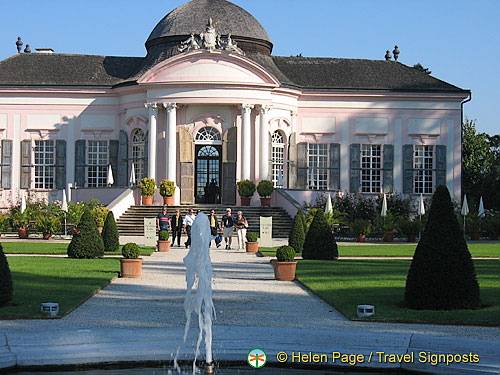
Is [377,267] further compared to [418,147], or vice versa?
[418,147]

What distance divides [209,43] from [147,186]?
6.78 meters

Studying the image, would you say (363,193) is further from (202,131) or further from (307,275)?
(307,275)

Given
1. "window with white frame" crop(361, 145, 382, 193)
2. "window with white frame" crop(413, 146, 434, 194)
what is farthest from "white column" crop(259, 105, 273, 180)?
"window with white frame" crop(413, 146, 434, 194)

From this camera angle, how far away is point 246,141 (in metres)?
36.2

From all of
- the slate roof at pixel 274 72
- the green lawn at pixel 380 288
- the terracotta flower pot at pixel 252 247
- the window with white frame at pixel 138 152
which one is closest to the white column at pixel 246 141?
the slate roof at pixel 274 72

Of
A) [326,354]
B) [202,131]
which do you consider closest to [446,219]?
[326,354]

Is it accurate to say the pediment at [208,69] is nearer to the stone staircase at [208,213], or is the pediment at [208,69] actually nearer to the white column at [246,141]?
the white column at [246,141]

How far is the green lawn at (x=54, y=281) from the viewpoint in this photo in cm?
1266

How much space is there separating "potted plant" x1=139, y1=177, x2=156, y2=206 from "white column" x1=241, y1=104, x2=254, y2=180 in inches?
157

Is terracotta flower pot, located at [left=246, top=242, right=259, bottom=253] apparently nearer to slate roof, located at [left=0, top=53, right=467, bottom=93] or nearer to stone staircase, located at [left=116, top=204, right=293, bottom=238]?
stone staircase, located at [left=116, top=204, right=293, bottom=238]

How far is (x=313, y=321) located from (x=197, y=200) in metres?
26.4

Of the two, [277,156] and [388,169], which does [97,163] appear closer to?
[277,156]

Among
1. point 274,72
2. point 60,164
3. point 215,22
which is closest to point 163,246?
point 60,164

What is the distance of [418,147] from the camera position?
39.8m
